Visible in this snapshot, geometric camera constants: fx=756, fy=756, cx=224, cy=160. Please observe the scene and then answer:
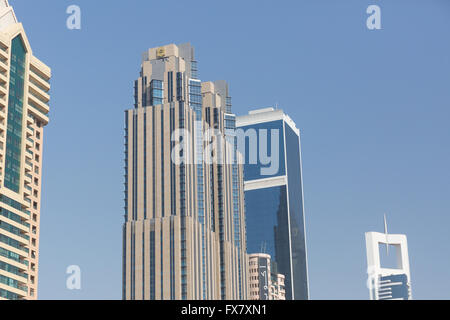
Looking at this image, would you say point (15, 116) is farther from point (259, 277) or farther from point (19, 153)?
point (259, 277)

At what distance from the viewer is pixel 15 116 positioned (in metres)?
138

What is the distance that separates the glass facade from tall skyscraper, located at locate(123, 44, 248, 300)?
3186 cm

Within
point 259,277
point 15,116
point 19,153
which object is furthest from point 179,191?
point 259,277

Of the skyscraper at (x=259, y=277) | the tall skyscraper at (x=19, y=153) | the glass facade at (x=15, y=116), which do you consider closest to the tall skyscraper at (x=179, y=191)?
the skyscraper at (x=259, y=277)

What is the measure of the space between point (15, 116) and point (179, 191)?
38.8m

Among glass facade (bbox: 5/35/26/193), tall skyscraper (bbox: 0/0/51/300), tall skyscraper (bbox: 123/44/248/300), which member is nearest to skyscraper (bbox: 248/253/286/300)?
tall skyscraper (bbox: 123/44/248/300)

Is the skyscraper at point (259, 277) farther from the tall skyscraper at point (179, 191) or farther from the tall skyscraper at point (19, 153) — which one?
the tall skyscraper at point (19, 153)

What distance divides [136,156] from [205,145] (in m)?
16.8

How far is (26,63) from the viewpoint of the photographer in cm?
14412

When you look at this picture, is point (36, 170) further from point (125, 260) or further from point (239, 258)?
point (239, 258)
